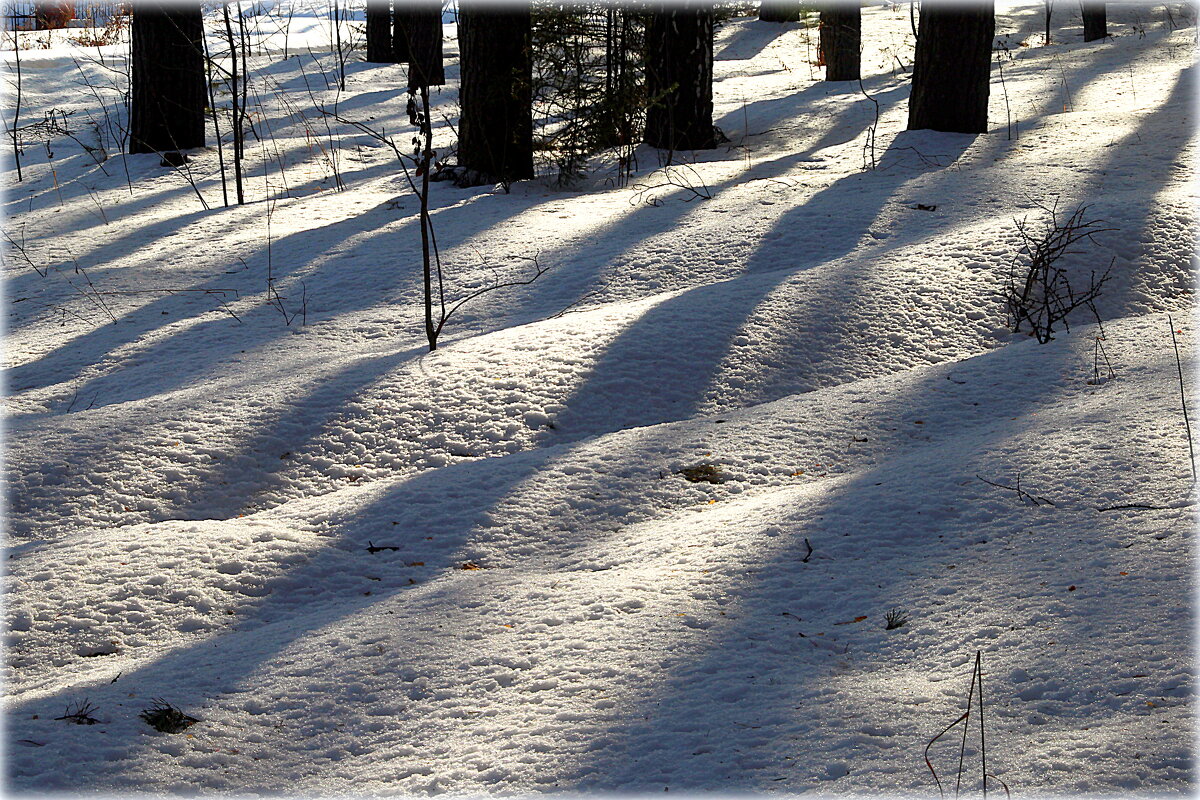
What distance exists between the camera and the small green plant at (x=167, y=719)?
192 cm

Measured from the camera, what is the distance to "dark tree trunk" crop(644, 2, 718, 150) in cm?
A: 736

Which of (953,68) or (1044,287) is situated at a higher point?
(953,68)

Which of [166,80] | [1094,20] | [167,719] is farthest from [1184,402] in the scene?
[1094,20]

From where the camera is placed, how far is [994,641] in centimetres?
197

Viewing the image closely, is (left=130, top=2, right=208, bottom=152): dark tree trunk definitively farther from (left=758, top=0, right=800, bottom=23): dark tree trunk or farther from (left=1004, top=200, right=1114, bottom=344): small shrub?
(left=758, top=0, right=800, bottom=23): dark tree trunk

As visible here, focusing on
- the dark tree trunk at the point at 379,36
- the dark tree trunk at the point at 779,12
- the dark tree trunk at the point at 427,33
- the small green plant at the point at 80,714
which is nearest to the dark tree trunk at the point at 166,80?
the dark tree trunk at the point at 427,33

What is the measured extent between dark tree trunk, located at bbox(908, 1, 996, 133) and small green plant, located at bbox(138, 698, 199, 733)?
649 cm

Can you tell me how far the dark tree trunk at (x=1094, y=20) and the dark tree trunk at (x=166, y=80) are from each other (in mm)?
11098

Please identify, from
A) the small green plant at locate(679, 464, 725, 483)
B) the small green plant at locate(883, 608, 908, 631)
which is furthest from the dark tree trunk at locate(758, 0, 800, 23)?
the small green plant at locate(883, 608, 908, 631)

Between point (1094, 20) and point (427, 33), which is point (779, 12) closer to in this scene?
point (1094, 20)

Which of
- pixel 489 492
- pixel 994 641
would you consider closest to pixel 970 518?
pixel 994 641

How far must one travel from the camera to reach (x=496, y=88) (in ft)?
21.1

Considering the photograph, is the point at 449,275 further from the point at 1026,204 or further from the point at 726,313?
the point at 1026,204

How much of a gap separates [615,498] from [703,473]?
30 cm
